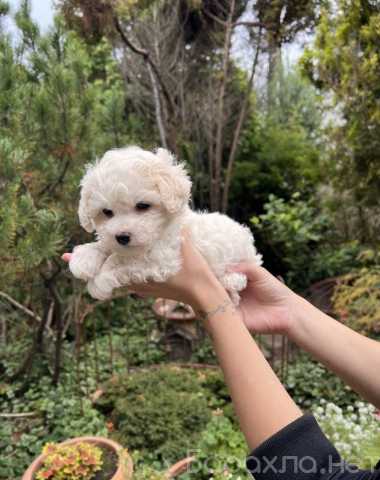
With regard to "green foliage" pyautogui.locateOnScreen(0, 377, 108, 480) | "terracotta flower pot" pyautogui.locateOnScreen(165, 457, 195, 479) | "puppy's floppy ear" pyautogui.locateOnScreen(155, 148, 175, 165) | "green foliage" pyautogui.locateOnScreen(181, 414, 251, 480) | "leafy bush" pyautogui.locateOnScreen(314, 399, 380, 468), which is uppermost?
"puppy's floppy ear" pyautogui.locateOnScreen(155, 148, 175, 165)

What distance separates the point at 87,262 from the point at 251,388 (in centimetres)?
90

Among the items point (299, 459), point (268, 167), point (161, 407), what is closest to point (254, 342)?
point (299, 459)

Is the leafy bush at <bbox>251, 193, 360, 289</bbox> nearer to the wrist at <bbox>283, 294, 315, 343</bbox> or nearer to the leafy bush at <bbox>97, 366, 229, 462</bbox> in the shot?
the leafy bush at <bbox>97, 366, 229, 462</bbox>

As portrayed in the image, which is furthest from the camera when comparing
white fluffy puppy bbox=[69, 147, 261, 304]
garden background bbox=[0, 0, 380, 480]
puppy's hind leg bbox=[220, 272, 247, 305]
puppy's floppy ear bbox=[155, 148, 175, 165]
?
garden background bbox=[0, 0, 380, 480]

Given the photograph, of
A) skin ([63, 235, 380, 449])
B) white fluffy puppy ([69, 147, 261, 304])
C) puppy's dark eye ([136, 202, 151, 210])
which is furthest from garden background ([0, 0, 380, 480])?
skin ([63, 235, 380, 449])

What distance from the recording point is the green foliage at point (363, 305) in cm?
459

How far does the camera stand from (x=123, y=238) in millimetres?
1579

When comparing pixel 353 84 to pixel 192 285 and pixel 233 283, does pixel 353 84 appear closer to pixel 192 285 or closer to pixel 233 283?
pixel 233 283

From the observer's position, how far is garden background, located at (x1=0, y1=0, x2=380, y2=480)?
11.6 feet

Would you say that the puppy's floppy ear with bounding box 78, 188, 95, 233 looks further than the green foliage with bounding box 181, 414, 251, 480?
No

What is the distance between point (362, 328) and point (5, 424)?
394 centimetres

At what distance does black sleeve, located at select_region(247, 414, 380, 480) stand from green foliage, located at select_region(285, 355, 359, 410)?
11.4 ft

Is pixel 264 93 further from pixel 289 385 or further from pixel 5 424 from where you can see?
pixel 5 424

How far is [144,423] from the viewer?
12.5 ft
